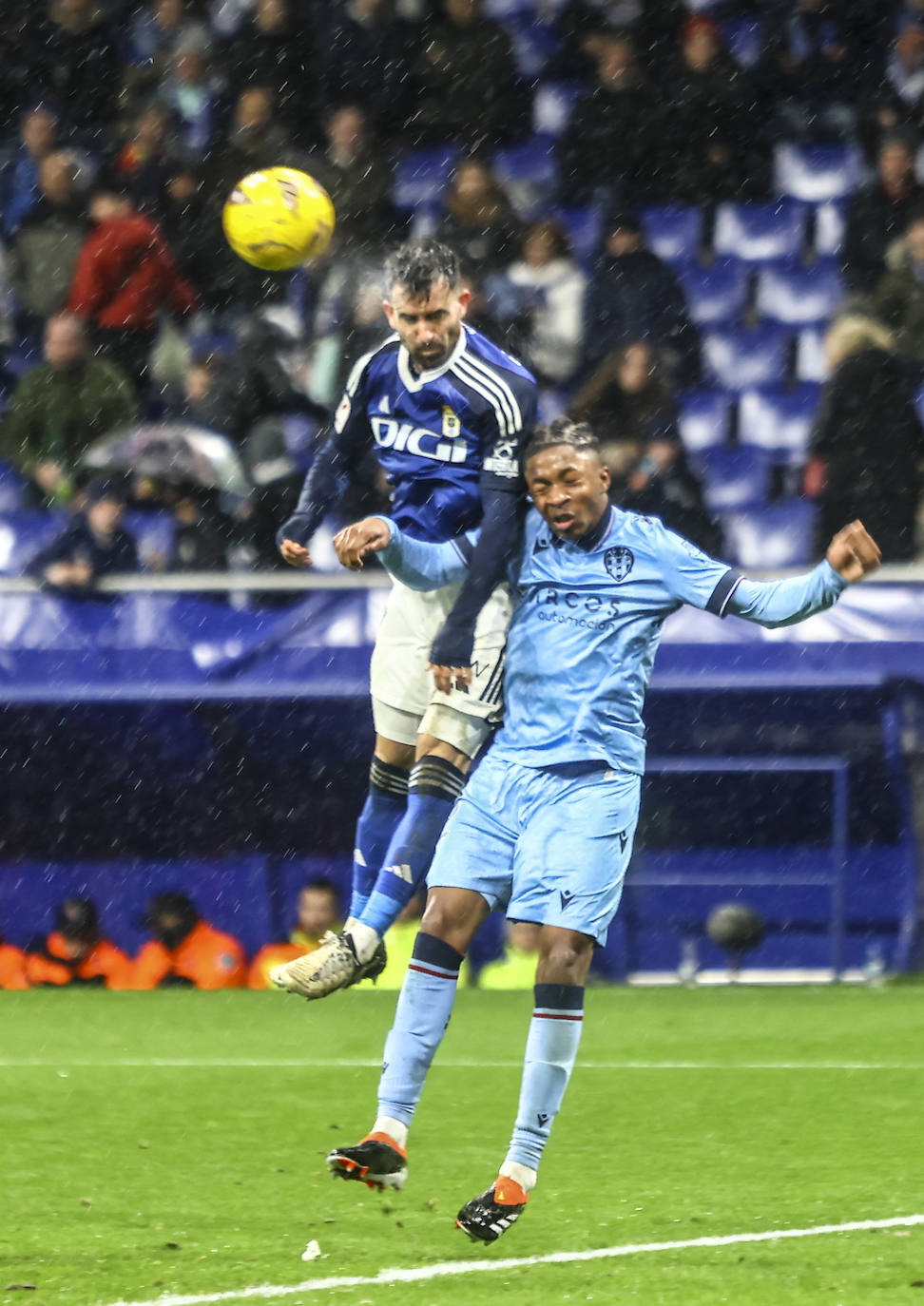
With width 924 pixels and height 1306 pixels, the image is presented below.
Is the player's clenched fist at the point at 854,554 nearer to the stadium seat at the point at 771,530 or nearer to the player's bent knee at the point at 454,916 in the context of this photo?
the player's bent knee at the point at 454,916

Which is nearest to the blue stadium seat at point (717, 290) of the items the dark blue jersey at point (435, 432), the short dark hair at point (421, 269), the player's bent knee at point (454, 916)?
the dark blue jersey at point (435, 432)

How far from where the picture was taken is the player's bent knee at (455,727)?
6078 millimetres

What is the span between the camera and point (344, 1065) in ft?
29.8

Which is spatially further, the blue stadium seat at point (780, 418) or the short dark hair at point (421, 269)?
the blue stadium seat at point (780, 418)

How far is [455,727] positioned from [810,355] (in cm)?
825

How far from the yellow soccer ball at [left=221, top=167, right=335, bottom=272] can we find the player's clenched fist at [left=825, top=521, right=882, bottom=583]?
102 inches

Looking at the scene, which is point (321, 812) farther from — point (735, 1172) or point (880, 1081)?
point (735, 1172)

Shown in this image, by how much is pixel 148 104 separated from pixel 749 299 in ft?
14.5

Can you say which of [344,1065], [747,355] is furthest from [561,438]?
[747,355]

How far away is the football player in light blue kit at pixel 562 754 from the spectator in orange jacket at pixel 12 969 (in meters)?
7.08

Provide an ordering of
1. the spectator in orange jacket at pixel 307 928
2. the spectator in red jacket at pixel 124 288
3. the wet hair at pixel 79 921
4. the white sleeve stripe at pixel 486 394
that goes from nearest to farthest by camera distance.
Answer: the white sleeve stripe at pixel 486 394, the spectator in orange jacket at pixel 307 928, the wet hair at pixel 79 921, the spectator in red jacket at pixel 124 288

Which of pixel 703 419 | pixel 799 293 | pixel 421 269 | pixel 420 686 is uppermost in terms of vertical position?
pixel 799 293

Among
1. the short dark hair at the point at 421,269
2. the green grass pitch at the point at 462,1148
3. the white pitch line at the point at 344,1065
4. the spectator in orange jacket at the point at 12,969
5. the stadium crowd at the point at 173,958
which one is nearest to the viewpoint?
the green grass pitch at the point at 462,1148

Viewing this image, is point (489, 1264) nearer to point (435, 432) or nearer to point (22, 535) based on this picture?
point (435, 432)
